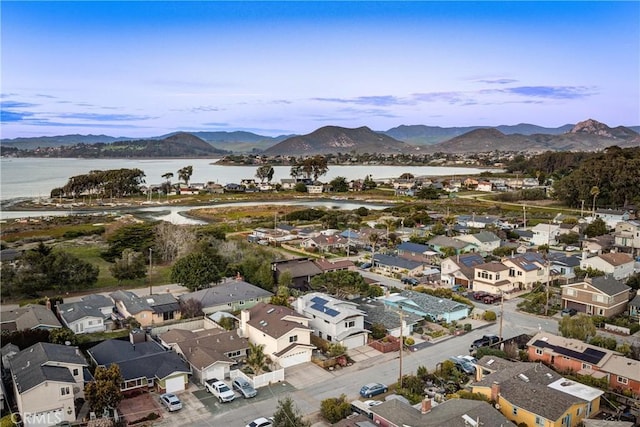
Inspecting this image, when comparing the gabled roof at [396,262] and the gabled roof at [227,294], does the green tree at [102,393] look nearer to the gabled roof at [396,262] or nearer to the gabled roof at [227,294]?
the gabled roof at [227,294]

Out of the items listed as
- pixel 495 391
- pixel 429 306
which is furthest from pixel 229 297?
pixel 495 391

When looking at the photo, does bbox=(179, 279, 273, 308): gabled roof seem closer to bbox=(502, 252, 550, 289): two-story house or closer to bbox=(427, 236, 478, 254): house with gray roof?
bbox=(502, 252, 550, 289): two-story house

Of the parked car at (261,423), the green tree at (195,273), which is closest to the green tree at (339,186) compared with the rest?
the green tree at (195,273)

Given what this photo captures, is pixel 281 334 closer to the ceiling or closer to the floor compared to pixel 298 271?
closer to the ceiling

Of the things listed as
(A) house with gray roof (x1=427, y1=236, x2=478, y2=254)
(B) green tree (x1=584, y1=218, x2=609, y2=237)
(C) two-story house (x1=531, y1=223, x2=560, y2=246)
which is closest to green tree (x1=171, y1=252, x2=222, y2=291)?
(A) house with gray roof (x1=427, y1=236, x2=478, y2=254)

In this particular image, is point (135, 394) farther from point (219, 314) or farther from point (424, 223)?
point (424, 223)

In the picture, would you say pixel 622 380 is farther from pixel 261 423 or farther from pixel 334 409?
pixel 261 423

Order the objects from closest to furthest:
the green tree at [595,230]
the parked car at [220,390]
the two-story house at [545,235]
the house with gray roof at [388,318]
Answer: the parked car at [220,390] < the house with gray roof at [388,318] < the two-story house at [545,235] < the green tree at [595,230]
